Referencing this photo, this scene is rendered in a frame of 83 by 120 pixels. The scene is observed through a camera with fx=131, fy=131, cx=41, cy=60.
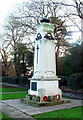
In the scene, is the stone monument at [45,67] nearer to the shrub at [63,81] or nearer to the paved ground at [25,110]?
the paved ground at [25,110]

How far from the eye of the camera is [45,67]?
27.9ft

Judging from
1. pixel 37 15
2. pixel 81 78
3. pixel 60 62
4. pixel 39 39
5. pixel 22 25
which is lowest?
pixel 81 78

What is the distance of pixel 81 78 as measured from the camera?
12297mm

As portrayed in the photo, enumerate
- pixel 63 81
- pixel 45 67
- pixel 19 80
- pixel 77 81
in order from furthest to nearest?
pixel 19 80 → pixel 63 81 → pixel 77 81 → pixel 45 67

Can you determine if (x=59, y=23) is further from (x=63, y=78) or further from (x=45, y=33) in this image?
(x=45, y=33)

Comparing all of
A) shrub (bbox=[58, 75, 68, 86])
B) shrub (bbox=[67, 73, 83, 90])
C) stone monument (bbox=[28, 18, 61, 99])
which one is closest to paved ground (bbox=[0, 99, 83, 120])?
stone monument (bbox=[28, 18, 61, 99])

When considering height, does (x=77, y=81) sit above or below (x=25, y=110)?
above

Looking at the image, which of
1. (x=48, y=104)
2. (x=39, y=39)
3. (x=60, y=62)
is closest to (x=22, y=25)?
(x=60, y=62)

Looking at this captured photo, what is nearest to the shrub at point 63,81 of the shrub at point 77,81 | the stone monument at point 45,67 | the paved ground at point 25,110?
the shrub at point 77,81

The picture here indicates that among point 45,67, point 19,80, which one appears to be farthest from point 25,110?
point 19,80

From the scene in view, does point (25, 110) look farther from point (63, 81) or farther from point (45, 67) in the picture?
point (63, 81)

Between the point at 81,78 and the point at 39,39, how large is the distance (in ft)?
19.6

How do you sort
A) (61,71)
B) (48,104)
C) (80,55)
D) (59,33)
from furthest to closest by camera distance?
(59,33)
(61,71)
(80,55)
(48,104)

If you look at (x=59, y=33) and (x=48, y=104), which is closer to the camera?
(x=48, y=104)
